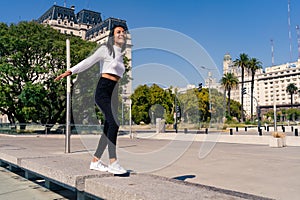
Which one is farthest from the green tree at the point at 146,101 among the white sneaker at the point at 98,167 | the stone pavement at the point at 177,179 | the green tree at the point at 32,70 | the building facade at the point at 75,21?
the white sneaker at the point at 98,167

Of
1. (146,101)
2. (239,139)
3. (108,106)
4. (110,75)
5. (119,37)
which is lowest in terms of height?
(239,139)

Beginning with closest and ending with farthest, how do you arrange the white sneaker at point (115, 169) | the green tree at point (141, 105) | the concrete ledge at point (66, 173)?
the concrete ledge at point (66, 173) → the white sneaker at point (115, 169) → the green tree at point (141, 105)

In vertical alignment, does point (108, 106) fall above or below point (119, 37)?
below

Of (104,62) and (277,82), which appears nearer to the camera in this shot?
(104,62)

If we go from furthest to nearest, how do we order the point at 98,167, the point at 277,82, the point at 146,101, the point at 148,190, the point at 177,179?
the point at 277,82
the point at 146,101
the point at 177,179
the point at 98,167
the point at 148,190

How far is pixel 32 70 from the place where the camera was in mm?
29094

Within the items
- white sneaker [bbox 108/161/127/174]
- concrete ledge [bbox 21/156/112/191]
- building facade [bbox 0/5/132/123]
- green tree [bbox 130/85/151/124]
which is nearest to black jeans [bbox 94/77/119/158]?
white sneaker [bbox 108/161/127/174]

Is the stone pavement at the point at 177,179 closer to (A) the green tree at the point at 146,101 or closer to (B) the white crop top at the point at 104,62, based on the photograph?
(B) the white crop top at the point at 104,62

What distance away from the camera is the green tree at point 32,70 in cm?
2727

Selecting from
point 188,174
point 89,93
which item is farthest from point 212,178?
point 89,93

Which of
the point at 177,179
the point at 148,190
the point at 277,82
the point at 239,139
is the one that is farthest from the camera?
the point at 277,82

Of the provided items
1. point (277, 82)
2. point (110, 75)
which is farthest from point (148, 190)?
point (277, 82)

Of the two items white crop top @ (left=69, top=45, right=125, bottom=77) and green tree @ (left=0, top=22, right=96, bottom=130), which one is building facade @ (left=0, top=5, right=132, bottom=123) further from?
white crop top @ (left=69, top=45, right=125, bottom=77)

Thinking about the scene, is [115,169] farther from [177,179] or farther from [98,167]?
[177,179]
